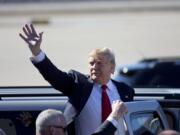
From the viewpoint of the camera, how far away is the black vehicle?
1662 centimetres

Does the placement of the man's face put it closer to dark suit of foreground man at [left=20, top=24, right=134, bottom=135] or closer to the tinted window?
dark suit of foreground man at [left=20, top=24, right=134, bottom=135]

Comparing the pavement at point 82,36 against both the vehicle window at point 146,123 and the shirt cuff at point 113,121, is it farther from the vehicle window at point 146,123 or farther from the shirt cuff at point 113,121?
the shirt cuff at point 113,121

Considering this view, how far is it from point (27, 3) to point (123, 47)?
740 inches

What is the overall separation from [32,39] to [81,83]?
1.64 ft

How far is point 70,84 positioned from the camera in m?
7.59

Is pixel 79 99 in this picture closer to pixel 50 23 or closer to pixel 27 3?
pixel 50 23

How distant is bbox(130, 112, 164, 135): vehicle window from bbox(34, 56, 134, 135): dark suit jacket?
1.35 feet

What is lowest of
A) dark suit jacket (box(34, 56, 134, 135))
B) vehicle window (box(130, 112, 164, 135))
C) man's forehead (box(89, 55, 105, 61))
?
vehicle window (box(130, 112, 164, 135))

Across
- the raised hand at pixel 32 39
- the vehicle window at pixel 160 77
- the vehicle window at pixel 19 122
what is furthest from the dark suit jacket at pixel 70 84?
the vehicle window at pixel 160 77

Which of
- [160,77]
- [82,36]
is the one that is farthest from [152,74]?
[82,36]

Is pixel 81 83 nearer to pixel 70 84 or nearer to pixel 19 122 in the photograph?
pixel 70 84

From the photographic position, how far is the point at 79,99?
7.57 m

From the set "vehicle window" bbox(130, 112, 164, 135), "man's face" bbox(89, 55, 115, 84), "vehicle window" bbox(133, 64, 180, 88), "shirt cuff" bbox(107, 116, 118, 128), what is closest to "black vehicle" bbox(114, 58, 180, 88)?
"vehicle window" bbox(133, 64, 180, 88)

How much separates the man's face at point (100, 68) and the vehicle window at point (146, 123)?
395 millimetres
